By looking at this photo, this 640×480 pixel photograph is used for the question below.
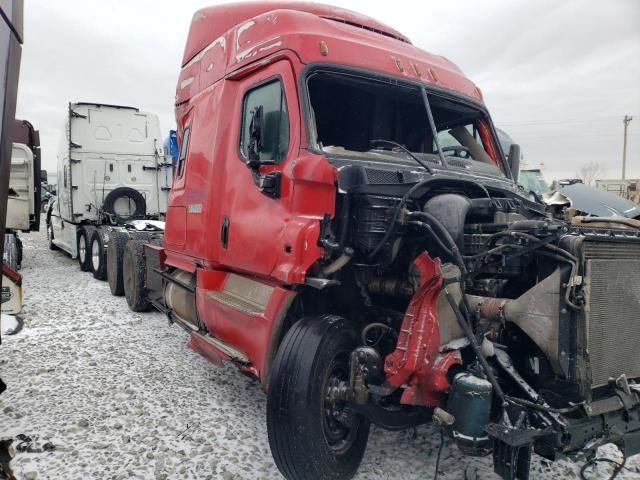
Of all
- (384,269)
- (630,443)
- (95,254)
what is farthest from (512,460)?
(95,254)

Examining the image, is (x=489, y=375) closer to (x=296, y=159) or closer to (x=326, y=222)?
(x=326, y=222)

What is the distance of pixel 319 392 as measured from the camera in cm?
267

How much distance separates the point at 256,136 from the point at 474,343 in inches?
73.9

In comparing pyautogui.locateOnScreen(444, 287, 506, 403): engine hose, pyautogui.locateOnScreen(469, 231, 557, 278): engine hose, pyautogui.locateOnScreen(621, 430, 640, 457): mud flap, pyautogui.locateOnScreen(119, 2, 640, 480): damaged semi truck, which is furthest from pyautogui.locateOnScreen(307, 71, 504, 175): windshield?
pyautogui.locateOnScreen(621, 430, 640, 457): mud flap

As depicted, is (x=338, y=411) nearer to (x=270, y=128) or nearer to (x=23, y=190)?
(x=270, y=128)

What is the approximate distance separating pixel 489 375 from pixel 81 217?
937cm

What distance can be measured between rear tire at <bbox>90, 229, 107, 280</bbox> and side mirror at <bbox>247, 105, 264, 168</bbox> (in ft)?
21.2

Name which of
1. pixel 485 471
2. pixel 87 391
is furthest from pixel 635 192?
pixel 87 391

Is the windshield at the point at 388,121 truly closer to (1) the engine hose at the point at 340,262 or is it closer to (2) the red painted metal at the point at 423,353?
(1) the engine hose at the point at 340,262

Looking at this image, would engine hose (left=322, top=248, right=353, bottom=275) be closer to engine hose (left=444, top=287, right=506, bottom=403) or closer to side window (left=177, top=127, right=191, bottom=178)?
engine hose (left=444, top=287, right=506, bottom=403)

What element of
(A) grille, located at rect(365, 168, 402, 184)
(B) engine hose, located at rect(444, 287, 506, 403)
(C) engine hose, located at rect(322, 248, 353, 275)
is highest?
(A) grille, located at rect(365, 168, 402, 184)

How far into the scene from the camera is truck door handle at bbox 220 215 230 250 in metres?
3.77

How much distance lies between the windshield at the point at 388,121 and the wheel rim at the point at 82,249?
7707 millimetres

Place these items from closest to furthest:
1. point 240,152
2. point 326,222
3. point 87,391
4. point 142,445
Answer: point 326,222 → point 142,445 → point 240,152 → point 87,391
